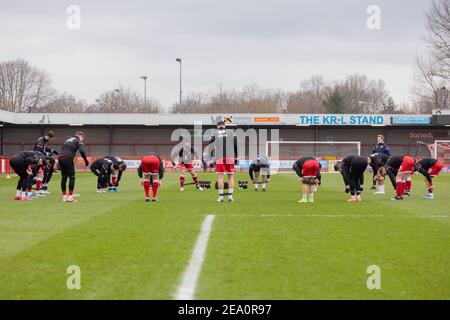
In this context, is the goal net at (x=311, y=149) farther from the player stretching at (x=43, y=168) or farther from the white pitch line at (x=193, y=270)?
the white pitch line at (x=193, y=270)

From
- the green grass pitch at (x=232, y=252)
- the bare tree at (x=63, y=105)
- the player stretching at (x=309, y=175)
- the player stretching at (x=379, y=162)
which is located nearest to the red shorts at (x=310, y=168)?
the player stretching at (x=309, y=175)

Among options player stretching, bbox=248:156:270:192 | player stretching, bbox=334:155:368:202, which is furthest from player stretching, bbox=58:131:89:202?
player stretching, bbox=248:156:270:192

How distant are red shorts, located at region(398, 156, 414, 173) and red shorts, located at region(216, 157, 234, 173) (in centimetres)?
589

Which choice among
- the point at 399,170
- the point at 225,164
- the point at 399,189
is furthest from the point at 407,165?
the point at 225,164

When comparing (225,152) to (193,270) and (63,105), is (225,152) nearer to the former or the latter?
(193,270)

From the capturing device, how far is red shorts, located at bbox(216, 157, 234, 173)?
16.6 metres

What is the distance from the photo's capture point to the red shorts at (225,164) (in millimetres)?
16609

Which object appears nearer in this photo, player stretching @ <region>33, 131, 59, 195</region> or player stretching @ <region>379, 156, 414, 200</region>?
player stretching @ <region>379, 156, 414, 200</region>

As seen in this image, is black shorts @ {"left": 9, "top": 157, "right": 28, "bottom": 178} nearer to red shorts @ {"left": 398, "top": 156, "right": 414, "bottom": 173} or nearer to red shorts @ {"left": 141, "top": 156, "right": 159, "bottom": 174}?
red shorts @ {"left": 141, "top": 156, "right": 159, "bottom": 174}

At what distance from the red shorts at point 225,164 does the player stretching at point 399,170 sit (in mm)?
5478
